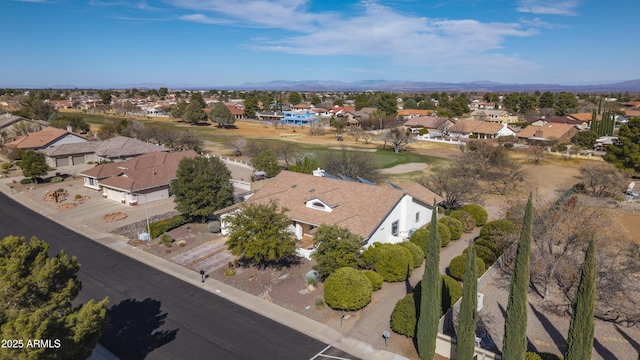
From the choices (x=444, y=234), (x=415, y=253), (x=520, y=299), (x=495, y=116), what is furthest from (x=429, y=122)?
(x=520, y=299)

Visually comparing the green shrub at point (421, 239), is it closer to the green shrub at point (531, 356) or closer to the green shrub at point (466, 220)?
the green shrub at point (466, 220)

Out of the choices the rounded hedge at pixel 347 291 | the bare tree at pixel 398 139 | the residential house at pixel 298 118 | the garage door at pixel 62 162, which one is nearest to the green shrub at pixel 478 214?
the rounded hedge at pixel 347 291

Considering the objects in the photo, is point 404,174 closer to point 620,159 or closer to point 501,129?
point 620,159

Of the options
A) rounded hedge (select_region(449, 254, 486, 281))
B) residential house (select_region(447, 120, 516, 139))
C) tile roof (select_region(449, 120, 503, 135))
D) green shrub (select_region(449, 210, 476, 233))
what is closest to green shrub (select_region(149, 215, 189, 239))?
rounded hedge (select_region(449, 254, 486, 281))

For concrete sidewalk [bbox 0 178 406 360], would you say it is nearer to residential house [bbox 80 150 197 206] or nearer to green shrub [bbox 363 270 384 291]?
green shrub [bbox 363 270 384 291]

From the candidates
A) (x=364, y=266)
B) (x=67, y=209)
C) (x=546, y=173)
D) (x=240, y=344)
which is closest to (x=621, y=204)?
A: (x=546, y=173)

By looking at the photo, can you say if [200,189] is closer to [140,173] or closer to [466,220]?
[140,173]
